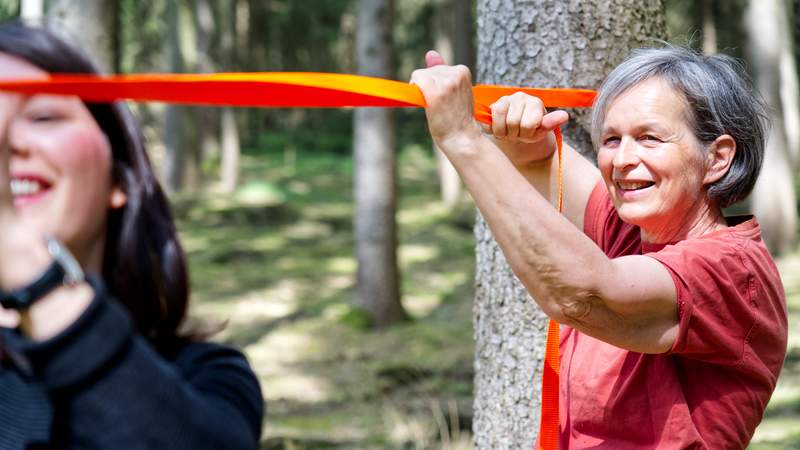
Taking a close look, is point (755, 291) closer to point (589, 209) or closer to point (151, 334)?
point (589, 209)

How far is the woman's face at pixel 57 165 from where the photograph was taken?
140 centimetres

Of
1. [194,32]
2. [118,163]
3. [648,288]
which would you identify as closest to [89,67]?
[118,163]

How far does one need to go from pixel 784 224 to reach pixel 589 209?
12.3 metres

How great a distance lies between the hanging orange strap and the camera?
154 centimetres

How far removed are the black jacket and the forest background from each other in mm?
555

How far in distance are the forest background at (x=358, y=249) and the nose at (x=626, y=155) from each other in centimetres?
82

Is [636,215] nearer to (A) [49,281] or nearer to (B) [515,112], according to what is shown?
(B) [515,112]

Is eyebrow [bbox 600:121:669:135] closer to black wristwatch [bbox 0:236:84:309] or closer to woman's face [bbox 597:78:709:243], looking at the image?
woman's face [bbox 597:78:709:243]

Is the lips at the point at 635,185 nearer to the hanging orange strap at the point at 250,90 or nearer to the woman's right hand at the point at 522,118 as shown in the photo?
the woman's right hand at the point at 522,118

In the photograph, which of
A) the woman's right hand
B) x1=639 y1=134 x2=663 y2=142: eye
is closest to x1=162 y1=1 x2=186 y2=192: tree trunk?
the woman's right hand

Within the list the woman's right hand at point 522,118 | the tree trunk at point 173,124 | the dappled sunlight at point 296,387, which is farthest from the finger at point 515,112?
the tree trunk at point 173,124

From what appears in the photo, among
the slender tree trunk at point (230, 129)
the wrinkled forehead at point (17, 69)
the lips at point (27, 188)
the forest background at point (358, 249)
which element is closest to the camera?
the lips at point (27, 188)

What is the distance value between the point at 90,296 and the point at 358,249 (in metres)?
9.71

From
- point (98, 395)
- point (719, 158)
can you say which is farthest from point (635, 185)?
point (98, 395)
